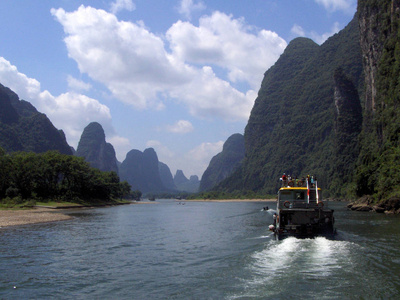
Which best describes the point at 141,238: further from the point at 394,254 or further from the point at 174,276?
the point at 394,254

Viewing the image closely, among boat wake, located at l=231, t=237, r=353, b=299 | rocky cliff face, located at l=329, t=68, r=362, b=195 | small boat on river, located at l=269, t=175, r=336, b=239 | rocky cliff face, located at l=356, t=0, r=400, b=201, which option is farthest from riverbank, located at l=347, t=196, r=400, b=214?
rocky cliff face, located at l=329, t=68, r=362, b=195

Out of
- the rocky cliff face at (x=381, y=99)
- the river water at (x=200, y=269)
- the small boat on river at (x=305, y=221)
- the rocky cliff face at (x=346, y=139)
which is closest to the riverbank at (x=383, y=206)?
the rocky cliff face at (x=381, y=99)

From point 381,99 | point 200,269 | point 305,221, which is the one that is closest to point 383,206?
point 305,221

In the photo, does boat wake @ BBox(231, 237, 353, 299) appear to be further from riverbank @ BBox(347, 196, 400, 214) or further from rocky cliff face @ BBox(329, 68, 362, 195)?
rocky cliff face @ BBox(329, 68, 362, 195)

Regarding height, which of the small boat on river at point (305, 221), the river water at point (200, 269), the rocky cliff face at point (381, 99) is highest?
the rocky cliff face at point (381, 99)

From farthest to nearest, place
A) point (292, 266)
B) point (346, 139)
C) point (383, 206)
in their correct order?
point (346, 139), point (383, 206), point (292, 266)

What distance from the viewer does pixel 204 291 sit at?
1245 cm

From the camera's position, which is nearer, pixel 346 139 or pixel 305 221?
pixel 305 221

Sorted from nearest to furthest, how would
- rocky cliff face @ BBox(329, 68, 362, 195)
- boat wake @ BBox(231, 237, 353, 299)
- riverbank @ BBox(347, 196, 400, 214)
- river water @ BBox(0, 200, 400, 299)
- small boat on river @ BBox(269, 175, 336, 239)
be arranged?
river water @ BBox(0, 200, 400, 299), boat wake @ BBox(231, 237, 353, 299), small boat on river @ BBox(269, 175, 336, 239), riverbank @ BBox(347, 196, 400, 214), rocky cliff face @ BBox(329, 68, 362, 195)

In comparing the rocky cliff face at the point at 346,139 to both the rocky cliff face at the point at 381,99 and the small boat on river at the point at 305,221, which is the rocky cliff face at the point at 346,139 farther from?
the small boat on river at the point at 305,221

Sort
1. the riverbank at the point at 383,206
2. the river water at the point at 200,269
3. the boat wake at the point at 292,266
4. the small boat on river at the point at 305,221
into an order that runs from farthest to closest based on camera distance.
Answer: the riverbank at the point at 383,206, the small boat on river at the point at 305,221, the boat wake at the point at 292,266, the river water at the point at 200,269

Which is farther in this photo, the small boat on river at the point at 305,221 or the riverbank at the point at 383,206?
the riverbank at the point at 383,206

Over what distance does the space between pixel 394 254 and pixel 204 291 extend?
11.9 metres

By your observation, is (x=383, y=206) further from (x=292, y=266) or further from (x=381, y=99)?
(x=381, y=99)
